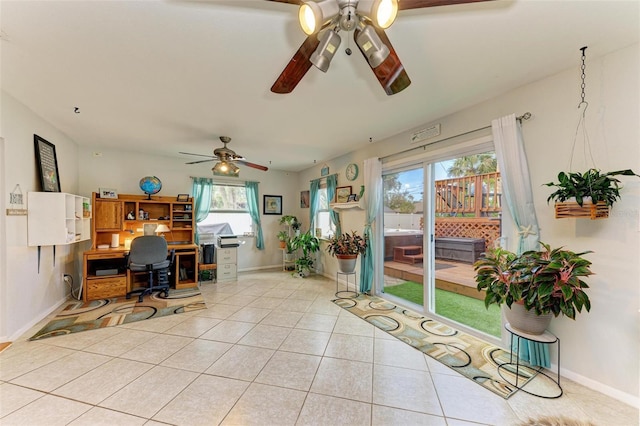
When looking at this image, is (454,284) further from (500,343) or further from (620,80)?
(620,80)

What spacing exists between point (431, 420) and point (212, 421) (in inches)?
54.7

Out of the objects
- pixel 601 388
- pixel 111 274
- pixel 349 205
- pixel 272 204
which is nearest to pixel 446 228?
pixel 349 205

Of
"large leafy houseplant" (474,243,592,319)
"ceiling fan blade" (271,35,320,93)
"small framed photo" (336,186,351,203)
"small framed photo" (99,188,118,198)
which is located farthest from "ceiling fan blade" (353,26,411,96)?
"small framed photo" (99,188,118,198)

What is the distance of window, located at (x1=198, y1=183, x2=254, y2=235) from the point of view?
5.50m

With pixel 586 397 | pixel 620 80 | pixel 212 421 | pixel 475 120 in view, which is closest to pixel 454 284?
pixel 586 397

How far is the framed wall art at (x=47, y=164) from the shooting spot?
2941 millimetres

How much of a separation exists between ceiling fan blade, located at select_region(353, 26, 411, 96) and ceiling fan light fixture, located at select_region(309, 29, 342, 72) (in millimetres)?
119

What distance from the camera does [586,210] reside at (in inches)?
68.5

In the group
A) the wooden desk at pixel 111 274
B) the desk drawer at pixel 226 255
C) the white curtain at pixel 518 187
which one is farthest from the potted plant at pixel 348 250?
the wooden desk at pixel 111 274

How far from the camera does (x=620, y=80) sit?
1.79 metres

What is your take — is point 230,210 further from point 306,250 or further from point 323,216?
point 323,216

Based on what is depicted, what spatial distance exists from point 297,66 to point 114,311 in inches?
153

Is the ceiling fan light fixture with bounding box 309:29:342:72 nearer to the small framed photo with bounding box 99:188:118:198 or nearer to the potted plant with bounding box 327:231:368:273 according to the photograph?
the potted plant with bounding box 327:231:368:273

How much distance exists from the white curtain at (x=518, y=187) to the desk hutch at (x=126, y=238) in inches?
187
